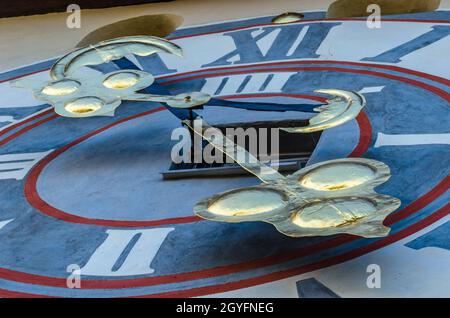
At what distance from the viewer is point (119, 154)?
2977 millimetres

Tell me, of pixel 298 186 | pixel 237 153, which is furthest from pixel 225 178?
pixel 298 186

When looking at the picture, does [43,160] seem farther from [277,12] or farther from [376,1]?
[376,1]

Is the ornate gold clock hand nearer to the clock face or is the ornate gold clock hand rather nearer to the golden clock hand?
the golden clock hand

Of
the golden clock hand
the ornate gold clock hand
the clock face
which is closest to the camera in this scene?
the ornate gold clock hand

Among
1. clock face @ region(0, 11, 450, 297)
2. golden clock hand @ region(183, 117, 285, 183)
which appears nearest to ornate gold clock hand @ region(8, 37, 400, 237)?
golden clock hand @ region(183, 117, 285, 183)

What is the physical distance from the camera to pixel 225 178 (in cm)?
269

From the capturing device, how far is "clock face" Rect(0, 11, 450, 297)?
217 centimetres

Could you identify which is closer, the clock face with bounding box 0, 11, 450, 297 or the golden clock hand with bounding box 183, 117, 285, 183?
the clock face with bounding box 0, 11, 450, 297

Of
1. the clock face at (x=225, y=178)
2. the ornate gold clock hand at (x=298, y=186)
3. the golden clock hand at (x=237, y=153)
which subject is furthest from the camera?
the golden clock hand at (x=237, y=153)

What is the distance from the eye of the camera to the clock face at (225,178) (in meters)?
2.17

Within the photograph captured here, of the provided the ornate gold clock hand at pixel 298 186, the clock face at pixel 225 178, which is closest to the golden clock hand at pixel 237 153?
the ornate gold clock hand at pixel 298 186

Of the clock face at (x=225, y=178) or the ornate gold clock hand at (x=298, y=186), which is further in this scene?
the clock face at (x=225, y=178)

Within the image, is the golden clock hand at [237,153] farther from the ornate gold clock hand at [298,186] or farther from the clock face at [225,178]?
the clock face at [225,178]

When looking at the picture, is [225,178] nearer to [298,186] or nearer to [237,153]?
[237,153]
